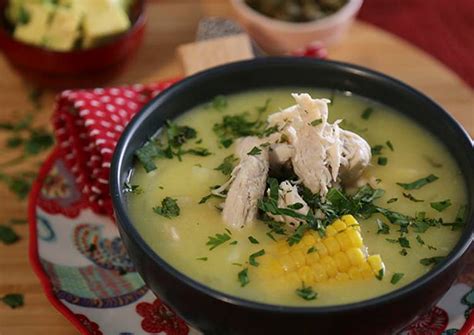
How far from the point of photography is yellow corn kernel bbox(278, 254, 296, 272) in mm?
1782

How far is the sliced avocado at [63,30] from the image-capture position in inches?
110

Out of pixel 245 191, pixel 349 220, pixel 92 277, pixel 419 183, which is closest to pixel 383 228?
pixel 349 220

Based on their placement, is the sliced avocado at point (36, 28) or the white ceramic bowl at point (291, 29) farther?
the white ceramic bowl at point (291, 29)

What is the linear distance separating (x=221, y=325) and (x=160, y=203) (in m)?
0.39

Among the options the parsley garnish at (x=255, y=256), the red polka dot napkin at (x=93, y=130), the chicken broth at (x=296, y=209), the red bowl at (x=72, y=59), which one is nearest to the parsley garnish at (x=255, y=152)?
the chicken broth at (x=296, y=209)

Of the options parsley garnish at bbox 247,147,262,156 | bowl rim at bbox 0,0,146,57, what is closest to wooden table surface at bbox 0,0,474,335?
bowl rim at bbox 0,0,146,57

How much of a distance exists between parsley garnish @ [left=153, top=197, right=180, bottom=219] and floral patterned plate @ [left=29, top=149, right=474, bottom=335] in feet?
0.70

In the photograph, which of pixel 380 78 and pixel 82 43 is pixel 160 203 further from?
pixel 82 43

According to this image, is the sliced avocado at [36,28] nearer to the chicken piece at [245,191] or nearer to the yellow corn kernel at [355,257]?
the chicken piece at [245,191]

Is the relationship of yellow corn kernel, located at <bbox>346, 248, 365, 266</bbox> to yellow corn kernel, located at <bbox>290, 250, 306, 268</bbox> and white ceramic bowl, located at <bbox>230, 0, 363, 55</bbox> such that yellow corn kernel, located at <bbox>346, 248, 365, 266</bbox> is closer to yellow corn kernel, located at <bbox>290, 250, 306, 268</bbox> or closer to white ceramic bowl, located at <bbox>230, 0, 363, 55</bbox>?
yellow corn kernel, located at <bbox>290, 250, 306, 268</bbox>

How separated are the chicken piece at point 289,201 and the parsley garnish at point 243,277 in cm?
16

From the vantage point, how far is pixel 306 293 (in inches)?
68.5

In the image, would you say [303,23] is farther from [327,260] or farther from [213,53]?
[327,260]

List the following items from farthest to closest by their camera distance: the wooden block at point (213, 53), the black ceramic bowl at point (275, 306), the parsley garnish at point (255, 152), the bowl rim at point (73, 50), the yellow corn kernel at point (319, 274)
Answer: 1. the bowl rim at point (73, 50)
2. the wooden block at point (213, 53)
3. the parsley garnish at point (255, 152)
4. the yellow corn kernel at point (319, 274)
5. the black ceramic bowl at point (275, 306)
